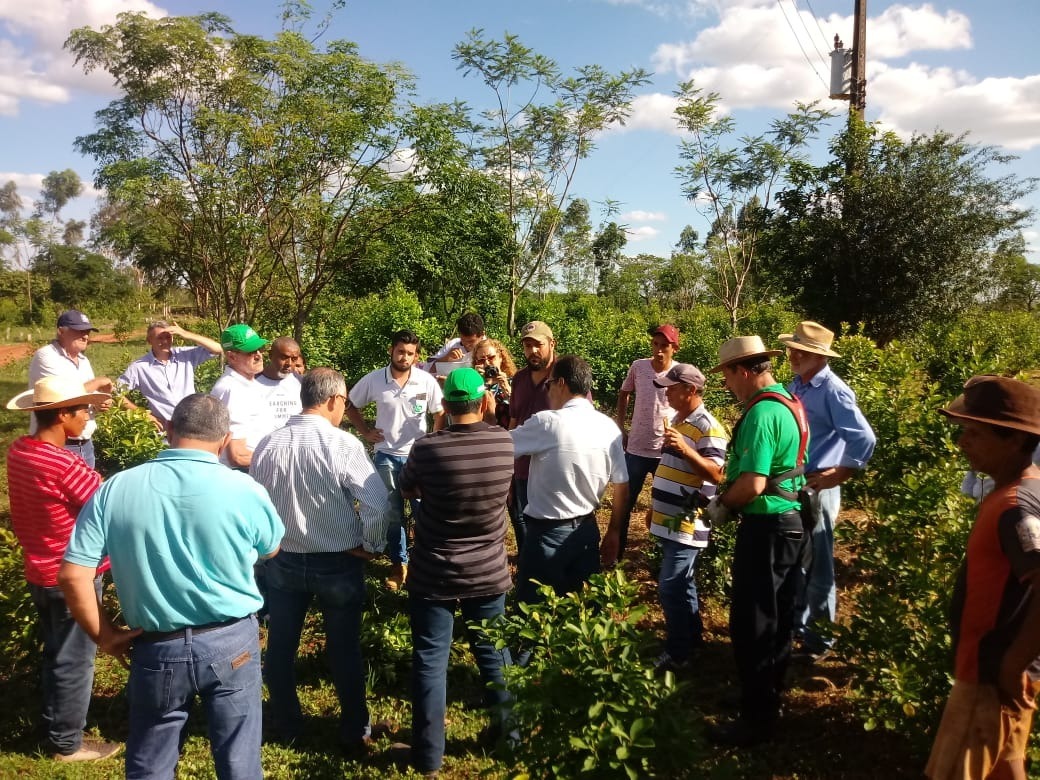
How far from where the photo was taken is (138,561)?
2.13 m

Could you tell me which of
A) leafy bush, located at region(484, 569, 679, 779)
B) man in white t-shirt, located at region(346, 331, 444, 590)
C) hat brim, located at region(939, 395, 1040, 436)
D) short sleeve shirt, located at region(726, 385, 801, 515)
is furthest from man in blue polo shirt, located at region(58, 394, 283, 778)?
man in white t-shirt, located at region(346, 331, 444, 590)

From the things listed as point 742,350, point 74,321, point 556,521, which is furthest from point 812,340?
point 74,321

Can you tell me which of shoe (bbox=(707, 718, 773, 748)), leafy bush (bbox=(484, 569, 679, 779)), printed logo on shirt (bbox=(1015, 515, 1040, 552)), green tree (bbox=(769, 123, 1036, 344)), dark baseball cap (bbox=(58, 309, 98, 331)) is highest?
green tree (bbox=(769, 123, 1036, 344))

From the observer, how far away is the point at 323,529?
289cm

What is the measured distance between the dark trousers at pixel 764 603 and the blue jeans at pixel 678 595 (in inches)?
21.7

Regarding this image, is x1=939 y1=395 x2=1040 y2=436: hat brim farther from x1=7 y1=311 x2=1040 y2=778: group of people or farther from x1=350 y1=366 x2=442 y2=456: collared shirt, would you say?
x1=350 y1=366 x2=442 y2=456: collared shirt

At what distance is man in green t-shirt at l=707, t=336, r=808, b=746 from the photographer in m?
2.86

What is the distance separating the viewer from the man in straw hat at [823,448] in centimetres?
361

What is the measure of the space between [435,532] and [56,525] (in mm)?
1670

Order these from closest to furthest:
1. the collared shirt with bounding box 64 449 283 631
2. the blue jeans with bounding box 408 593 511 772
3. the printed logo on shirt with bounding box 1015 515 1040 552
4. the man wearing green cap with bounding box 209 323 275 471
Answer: the printed logo on shirt with bounding box 1015 515 1040 552
the collared shirt with bounding box 64 449 283 631
the blue jeans with bounding box 408 593 511 772
the man wearing green cap with bounding box 209 323 275 471

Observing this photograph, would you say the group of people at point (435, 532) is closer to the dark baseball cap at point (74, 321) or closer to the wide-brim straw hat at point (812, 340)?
the wide-brim straw hat at point (812, 340)

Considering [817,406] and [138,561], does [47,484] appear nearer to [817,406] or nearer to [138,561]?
[138,561]

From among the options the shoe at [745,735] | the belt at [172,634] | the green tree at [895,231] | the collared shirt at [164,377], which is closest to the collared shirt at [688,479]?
the shoe at [745,735]

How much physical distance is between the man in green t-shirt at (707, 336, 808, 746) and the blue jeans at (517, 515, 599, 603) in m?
0.62
